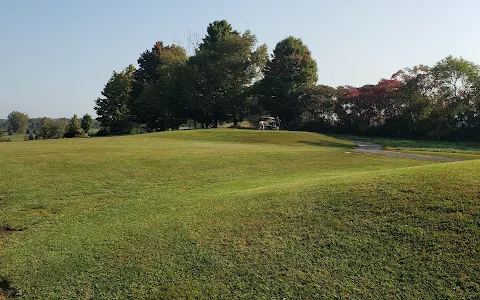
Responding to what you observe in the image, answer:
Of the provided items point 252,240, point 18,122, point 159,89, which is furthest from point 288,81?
point 18,122

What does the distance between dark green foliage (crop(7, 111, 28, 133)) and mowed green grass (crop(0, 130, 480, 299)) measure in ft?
351

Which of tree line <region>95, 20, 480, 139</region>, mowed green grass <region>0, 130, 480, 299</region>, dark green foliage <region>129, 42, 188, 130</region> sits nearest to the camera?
mowed green grass <region>0, 130, 480, 299</region>

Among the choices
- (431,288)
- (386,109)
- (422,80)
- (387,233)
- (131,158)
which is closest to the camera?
(431,288)

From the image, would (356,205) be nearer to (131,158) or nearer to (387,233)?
(387,233)

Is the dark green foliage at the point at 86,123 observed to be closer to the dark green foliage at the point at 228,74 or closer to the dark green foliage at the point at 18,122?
the dark green foliage at the point at 228,74

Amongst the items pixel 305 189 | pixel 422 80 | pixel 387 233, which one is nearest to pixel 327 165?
pixel 305 189

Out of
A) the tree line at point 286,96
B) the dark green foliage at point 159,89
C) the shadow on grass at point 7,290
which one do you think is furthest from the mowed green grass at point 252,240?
the dark green foliage at point 159,89

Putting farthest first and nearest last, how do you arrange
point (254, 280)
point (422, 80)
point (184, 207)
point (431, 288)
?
point (422, 80), point (184, 207), point (254, 280), point (431, 288)

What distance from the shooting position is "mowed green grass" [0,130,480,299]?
4.31m

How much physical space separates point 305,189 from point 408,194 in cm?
203

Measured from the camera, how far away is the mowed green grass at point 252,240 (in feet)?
14.1

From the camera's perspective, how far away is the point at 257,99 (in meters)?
44.8

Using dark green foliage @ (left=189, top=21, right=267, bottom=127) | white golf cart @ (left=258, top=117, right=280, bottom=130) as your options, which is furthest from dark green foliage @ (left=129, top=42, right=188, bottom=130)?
white golf cart @ (left=258, top=117, right=280, bottom=130)

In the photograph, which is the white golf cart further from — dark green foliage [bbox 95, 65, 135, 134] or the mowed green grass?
the mowed green grass
